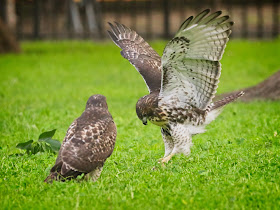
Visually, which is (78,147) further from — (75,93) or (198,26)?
(75,93)

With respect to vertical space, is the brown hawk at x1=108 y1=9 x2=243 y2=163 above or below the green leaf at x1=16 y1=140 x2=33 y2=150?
above

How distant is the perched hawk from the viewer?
5.76 metres

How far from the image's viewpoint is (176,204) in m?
5.36

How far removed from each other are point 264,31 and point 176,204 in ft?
72.4

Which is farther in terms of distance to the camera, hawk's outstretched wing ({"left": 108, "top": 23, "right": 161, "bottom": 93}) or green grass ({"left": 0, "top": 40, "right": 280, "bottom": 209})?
hawk's outstretched wing ({"left": 108, "top": 23, "right": 161, "bottom": 93})

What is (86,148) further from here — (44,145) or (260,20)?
(260,20)

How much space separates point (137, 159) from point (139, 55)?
1869 millimetres

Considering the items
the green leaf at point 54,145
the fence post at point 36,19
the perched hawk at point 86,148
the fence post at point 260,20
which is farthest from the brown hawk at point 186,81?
the fence post at point 36,19

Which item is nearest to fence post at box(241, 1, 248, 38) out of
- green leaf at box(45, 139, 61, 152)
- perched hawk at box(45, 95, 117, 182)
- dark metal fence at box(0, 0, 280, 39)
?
dark metal fence at box(0, 0, 280, 39)

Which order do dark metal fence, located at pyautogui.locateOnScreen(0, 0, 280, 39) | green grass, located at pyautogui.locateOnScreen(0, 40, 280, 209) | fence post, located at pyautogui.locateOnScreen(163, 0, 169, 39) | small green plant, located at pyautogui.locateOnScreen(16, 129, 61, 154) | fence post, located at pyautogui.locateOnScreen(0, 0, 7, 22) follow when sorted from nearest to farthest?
green grass, located at pyautogui.locateOnScreen(0, 40, 280, 209), small green plant, located at pyautogui.locateOnScreen(16, 129, 61, 154), fence post, located at pyautogui.locateOnScreen(0, 0, 7, 22), dark metal fence, located at pyautogui.locateOnScreen(0, 0, 280, 39), fence post, located at pyautogui.locateOnScreen(163, 0, 169, 39)

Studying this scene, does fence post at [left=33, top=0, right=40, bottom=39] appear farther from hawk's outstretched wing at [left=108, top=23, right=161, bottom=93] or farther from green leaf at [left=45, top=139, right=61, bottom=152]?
green leaf at [left=45, top=139, right=61, bottom=152]

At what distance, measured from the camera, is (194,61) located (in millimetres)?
6777

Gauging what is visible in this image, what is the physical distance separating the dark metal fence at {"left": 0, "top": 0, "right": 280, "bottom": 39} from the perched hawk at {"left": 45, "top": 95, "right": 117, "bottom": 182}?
20.4 metres

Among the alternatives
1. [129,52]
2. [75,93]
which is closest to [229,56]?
[75,93]
